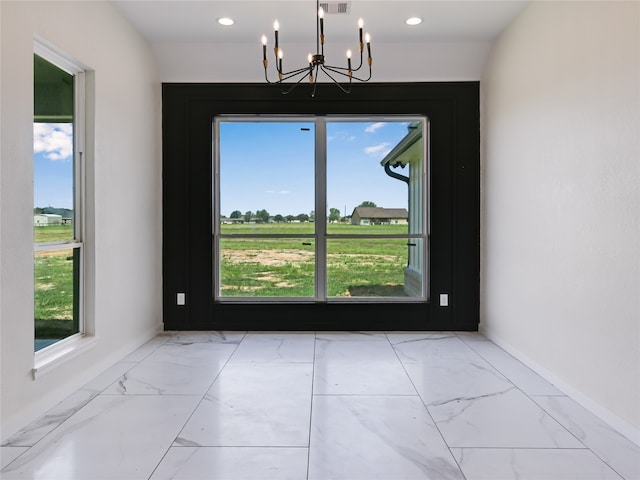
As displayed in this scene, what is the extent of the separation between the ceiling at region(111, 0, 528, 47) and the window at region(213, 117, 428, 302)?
2.69ft

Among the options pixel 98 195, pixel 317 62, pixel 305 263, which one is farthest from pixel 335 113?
pixel 98 195

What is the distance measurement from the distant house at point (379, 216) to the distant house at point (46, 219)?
2.65 meters

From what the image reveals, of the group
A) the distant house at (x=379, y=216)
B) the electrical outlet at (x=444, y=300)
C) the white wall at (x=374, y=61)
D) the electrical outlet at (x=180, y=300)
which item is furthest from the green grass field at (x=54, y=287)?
the electrical outlet at (x=444, y=300)

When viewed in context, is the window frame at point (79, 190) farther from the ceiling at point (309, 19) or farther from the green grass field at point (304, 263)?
the green grass field at point (304, 263)

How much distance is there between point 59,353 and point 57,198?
1020 mm

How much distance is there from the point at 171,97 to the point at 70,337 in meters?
2.52

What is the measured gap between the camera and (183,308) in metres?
4.36

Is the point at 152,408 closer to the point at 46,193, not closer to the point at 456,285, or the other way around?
the point at 46,193

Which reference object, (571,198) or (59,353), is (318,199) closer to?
(571,198)

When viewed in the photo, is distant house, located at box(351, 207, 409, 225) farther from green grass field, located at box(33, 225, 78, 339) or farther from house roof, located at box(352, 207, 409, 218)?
green grass field, located at box(33, 225, 78, 339)

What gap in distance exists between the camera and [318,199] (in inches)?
175

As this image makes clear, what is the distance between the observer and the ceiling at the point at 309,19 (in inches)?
133

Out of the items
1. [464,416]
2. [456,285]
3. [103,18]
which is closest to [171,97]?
[103,18]

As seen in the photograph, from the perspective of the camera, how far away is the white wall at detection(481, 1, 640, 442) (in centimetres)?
224
